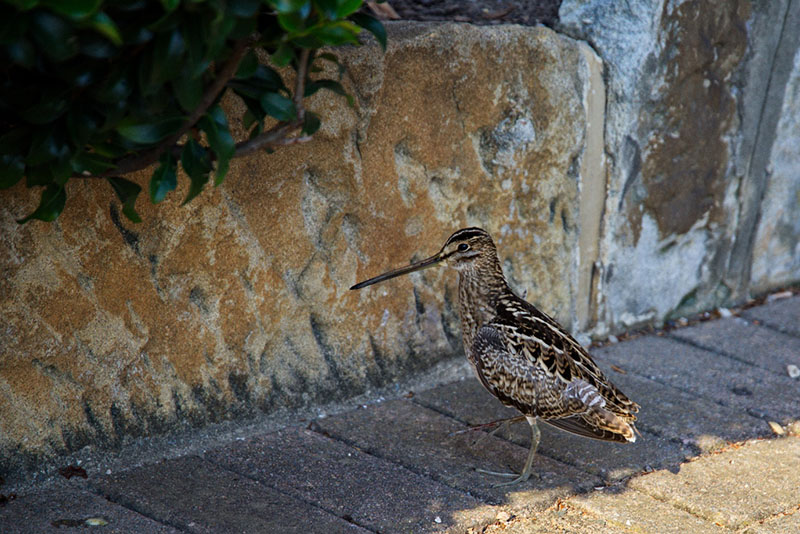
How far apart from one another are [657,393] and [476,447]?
109 cm

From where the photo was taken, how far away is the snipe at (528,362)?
3527mm

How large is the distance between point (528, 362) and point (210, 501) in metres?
1.33

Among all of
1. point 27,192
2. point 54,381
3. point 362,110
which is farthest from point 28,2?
point 362,110

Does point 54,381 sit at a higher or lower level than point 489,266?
lower

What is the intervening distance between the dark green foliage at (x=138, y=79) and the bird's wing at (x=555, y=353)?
1.36 meters

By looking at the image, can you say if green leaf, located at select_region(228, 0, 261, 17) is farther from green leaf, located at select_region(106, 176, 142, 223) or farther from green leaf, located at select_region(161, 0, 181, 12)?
green leaf, located at select_region(106, 176, 142, 223)

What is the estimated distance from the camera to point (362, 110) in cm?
377

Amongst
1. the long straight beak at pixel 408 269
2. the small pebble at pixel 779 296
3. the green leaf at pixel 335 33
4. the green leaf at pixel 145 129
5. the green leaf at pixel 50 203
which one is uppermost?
the green leaf at pixel 335 33

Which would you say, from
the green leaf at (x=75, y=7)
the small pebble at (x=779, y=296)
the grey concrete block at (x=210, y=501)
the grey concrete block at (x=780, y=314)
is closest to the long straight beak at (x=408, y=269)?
the grey concrete block at (x=210, y=501)

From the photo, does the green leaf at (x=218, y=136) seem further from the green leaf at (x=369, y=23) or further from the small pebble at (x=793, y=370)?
the small pebble at (x=793, y=370)

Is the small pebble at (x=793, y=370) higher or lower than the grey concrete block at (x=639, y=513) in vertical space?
lower

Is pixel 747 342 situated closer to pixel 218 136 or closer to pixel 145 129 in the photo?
pixel 218 136

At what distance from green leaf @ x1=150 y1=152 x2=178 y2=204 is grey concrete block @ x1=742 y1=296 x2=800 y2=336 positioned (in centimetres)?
396

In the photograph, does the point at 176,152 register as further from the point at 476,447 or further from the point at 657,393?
the point at 657,393
